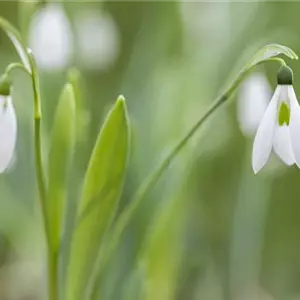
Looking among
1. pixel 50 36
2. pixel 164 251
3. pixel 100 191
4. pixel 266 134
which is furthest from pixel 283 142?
pixel 50 36

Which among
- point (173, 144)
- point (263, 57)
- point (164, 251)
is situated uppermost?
point (263, 57)

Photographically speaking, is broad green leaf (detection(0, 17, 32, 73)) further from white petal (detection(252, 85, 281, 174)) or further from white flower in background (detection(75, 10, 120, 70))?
white flower in background (detection(75, 10, 120, 70))

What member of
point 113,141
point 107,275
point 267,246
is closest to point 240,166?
point 267,246

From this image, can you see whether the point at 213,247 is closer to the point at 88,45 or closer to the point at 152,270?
the point at 152,270

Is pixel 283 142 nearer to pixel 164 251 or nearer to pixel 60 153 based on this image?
pixel 60 153

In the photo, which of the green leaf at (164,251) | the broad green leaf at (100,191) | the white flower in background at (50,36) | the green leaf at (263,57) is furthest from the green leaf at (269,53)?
the white flower in background at (50,36)

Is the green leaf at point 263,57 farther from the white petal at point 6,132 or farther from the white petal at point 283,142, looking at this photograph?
the white petal at point 6,132

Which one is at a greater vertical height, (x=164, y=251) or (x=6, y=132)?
(x=6, y=132)

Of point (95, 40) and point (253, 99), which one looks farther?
point (95, 40)
